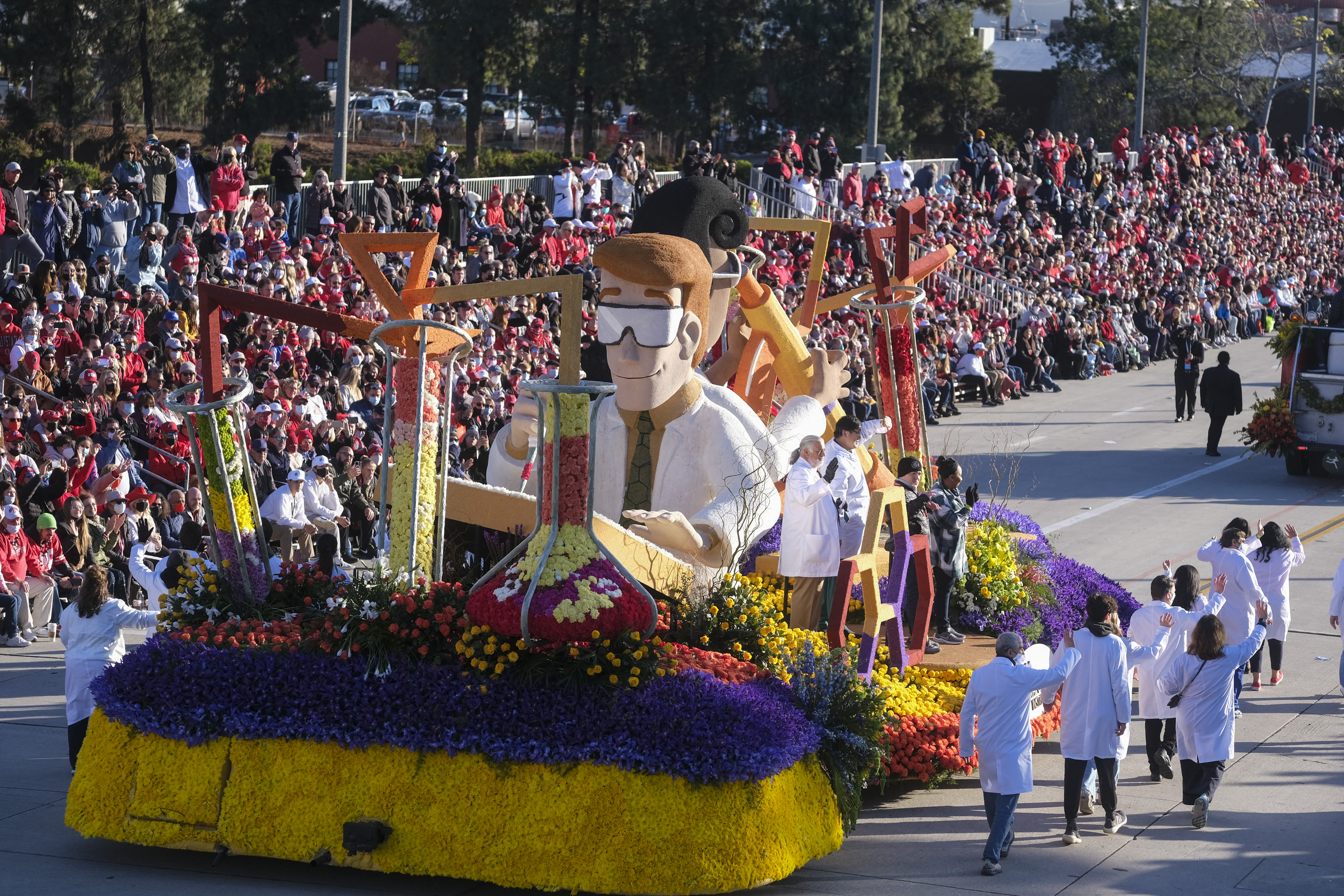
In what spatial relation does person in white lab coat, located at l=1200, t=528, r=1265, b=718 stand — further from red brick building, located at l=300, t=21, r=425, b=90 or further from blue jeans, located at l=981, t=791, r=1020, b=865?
Result: red brick building, located at l=300, t=21, r=425, b=90

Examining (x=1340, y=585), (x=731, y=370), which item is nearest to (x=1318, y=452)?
(x=1340, y=585)

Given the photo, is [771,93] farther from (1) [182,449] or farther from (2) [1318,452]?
(1) [182,449]

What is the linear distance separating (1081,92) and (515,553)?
49.0 meters

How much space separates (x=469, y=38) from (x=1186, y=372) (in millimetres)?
18887

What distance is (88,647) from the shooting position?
32.6 feet

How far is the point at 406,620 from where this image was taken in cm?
909

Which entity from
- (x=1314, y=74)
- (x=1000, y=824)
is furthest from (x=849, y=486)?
(x=1314, y=74)

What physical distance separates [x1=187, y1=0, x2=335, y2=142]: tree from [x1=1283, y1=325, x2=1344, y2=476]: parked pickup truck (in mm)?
20860

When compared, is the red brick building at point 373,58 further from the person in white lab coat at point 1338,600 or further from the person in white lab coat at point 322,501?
the person in white lab coat at point 1338,600

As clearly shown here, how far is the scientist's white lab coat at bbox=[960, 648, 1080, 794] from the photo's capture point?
923 centimetres

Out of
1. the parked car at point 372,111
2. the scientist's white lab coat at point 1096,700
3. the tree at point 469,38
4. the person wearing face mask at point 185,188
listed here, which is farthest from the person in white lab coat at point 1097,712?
the parked car at point 372,111

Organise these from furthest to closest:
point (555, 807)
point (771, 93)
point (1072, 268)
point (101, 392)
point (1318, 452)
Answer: point (771, 93) < point (1072, 268) < point (1318, 452) < point (101, 392) < point (555, 807)

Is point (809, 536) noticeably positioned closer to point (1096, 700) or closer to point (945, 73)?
point (1096, 700)

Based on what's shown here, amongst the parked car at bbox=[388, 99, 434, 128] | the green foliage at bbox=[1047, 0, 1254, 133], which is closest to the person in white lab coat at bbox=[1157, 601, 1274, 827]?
the parked car at bbox=[388, 99, 434, 128]
